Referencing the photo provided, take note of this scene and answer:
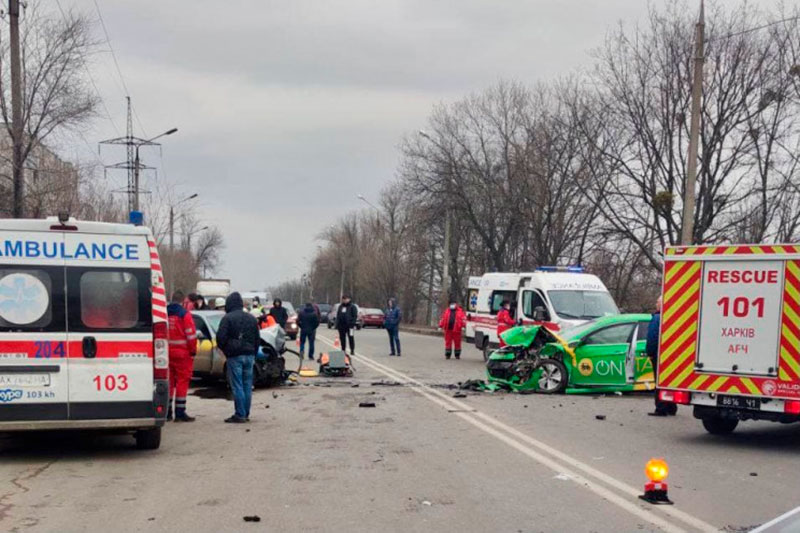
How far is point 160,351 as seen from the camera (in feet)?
29.5

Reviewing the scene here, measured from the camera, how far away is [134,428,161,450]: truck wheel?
9.30m

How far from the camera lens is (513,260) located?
46.3 m

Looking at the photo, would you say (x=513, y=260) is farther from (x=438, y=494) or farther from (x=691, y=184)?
(x=438, y=494)

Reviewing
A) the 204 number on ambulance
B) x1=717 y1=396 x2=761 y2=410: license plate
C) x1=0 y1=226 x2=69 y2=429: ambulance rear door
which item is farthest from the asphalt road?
the 204 number on ambulance

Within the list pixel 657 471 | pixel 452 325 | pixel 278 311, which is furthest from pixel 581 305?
pixel 657 471

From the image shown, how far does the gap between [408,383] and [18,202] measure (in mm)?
10206

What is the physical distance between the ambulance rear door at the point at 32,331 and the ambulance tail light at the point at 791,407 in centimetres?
792

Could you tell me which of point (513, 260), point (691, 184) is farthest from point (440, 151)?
point (691, 184)

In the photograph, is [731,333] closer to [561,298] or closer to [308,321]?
[561,298]

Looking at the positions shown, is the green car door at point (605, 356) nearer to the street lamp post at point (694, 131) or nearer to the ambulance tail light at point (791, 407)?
the street lamp post at point (694, 131)

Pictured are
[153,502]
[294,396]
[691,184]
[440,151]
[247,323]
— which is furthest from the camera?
[440,151]

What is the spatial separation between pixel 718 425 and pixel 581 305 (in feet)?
29.0

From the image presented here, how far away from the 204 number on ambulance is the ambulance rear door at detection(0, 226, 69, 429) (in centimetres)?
30

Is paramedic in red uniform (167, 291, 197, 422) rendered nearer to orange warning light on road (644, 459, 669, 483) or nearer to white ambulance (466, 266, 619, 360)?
orange warning light on road (644, 459, 669, 483)
